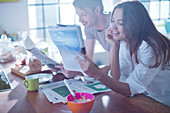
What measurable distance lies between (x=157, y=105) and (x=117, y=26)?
0.57 m

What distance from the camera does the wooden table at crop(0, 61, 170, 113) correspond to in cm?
114

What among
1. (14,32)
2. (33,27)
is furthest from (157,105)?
(33,27)

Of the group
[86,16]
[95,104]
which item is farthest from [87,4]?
[95,104]

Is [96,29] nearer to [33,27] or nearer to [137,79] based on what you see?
[137,79]

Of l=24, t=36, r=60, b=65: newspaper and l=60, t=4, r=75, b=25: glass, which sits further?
l=60, t=4, r=75, b=25: glass

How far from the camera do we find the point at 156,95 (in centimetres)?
151

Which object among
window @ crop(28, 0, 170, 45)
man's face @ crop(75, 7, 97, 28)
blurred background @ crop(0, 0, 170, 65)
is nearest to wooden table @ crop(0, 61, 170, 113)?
man's face @ crop(75, 7, 97, 28)

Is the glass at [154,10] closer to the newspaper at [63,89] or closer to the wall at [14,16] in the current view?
the wall at [14,16]

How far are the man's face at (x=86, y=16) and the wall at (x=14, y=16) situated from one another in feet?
5.53

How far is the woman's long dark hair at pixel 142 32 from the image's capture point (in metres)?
1.35

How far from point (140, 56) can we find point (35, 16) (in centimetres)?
286

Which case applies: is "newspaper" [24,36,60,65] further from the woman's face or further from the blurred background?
the blurred background

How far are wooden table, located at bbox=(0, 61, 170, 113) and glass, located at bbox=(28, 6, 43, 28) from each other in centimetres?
266

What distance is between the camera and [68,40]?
4.25ft
